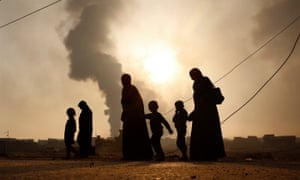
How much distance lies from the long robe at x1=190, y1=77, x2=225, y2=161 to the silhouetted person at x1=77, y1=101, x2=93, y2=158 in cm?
634

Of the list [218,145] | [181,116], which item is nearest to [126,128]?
[181,116]

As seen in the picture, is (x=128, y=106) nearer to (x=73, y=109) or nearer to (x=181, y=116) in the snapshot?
(x=181, y=116)

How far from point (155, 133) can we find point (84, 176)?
315 inches

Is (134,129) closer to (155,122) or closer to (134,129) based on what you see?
(134,129)

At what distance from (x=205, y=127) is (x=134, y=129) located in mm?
2211

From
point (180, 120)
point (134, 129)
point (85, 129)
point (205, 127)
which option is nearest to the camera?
point (205, 127)

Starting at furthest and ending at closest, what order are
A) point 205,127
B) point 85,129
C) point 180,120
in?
1. point 85,129
2. point 180,120
3. point 205,127

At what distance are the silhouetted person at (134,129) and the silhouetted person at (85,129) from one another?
468cm

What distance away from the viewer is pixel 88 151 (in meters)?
19.5

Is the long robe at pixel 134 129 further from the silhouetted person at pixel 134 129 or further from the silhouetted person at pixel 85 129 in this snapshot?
the silhouetted person at pixel 85 129

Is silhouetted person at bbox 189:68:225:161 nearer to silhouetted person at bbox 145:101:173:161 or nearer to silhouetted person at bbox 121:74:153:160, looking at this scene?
silhouetted person at bbox 121:74:153:160

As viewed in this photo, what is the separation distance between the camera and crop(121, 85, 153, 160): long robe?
578 inches

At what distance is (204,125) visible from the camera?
13898mm

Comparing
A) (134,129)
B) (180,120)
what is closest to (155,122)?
(180,120)
